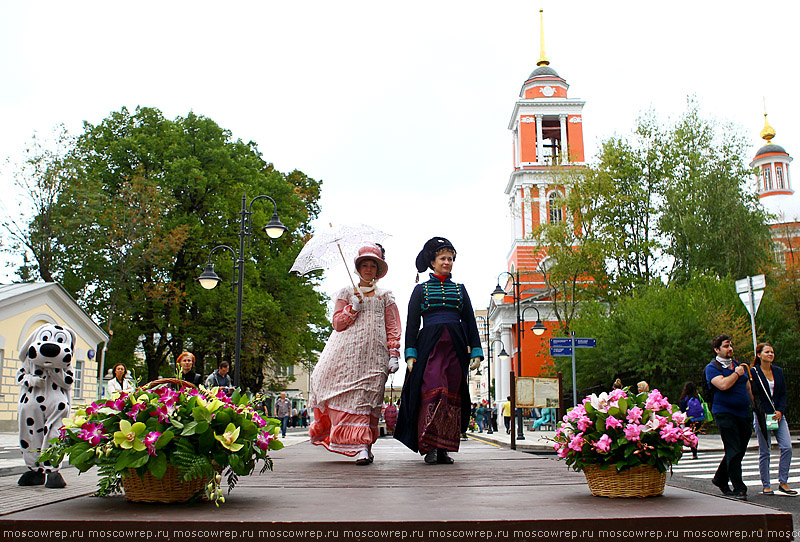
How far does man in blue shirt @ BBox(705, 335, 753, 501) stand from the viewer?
25.3ft

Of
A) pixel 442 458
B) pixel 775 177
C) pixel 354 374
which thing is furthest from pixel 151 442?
pixel 775 177

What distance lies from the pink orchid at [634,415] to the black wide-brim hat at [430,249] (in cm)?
407

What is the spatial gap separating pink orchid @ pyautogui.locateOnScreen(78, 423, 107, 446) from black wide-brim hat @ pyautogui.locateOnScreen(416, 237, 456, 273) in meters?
4.73

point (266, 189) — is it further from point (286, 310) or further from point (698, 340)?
point (698, 340)

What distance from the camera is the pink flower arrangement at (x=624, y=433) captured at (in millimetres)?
3828

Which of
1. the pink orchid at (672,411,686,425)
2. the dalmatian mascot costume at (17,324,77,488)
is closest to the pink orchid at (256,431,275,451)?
the pink orchid at (672,411,686,425)

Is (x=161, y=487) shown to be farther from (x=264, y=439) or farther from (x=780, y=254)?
(x=780, y=254)

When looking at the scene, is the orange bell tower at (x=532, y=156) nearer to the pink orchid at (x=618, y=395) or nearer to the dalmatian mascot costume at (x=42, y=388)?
the dalmatian mascot costume at (x=42, y=388)

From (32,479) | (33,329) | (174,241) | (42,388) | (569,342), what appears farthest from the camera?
(174,241)

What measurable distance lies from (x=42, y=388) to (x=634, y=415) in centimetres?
555

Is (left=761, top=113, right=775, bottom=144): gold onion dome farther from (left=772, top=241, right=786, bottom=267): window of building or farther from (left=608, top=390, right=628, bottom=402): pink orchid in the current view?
(left=608, top=390, right=628, bottom=402): pink orchid

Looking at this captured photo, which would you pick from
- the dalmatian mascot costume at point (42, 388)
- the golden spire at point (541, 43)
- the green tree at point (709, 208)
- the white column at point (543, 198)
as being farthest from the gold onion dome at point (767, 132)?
the dalmatian mascot costume at point (42, 388)

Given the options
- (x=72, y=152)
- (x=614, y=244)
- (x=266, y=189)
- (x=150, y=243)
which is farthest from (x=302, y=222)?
(x=614, y=244)

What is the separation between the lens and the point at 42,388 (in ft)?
23.1
